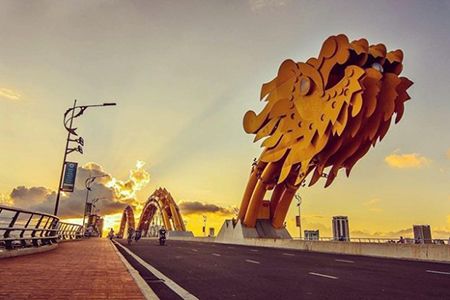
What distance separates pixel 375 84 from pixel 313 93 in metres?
6.05

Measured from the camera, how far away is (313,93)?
3481cm

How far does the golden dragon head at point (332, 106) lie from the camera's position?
30.9 meters

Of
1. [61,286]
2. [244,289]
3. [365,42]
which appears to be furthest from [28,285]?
[365,42]

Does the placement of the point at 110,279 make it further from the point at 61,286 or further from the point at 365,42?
the point at 365,42

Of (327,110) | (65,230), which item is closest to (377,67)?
(327,110)

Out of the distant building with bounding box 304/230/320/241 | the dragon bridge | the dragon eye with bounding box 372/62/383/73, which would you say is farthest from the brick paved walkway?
the dragon bridge

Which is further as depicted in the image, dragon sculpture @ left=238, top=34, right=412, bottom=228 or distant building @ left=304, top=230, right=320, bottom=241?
distant building @ left=304, top=230, right=320, bottom=241

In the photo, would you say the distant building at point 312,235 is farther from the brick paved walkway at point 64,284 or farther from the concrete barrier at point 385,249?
the brick paved walkway at point 64,284

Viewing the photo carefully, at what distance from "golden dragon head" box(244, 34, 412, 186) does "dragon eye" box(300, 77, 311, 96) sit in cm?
11

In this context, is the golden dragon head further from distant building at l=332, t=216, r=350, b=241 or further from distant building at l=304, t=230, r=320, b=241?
distant building at l=332, t=216, r=350, b=241

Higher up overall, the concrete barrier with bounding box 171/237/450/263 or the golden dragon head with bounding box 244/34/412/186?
the golden dragon head with bounding box 244/34/412/186

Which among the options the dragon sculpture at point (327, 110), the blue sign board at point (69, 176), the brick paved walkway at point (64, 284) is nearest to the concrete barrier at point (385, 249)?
the dragon sculpture at point (327, 110)

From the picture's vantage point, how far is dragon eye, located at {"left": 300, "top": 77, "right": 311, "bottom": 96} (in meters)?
35.1

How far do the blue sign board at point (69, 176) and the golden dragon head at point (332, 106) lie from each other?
20986mm
